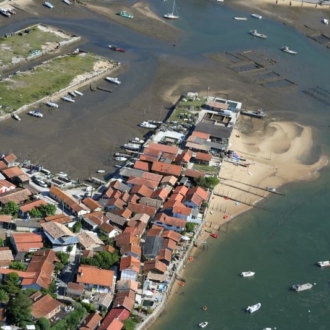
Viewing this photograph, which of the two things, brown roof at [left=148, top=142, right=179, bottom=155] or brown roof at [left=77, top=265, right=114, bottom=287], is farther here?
brown roof at [left=148, top=142, right=179, bottom=155]

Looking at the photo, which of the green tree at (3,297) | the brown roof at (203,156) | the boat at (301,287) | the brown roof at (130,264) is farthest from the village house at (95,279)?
the brown roof at (203,156)

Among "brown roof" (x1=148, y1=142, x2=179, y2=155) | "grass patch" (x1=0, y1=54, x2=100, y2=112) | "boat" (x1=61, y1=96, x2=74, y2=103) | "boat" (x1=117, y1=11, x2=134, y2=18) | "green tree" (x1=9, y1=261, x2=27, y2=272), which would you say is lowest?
"green tree" (x1=9, y1=261, x2=27, y2=272)

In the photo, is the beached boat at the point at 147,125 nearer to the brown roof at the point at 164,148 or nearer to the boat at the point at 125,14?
the brown roof at the point at 164,148

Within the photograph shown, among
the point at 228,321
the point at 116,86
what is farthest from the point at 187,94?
the point at 228,321

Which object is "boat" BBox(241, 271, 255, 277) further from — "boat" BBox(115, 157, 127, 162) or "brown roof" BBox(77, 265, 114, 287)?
"boat" BBox(115, 157, 127, 162)

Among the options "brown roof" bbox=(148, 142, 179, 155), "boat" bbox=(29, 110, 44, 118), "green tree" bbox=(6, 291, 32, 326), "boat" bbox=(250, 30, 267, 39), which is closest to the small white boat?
"brown roof" bbox=(148, 142, 179, 155)

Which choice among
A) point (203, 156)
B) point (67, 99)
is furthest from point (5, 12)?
point (203, 156)

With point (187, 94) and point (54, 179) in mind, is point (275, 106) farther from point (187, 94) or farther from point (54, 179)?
point (54, 179)
